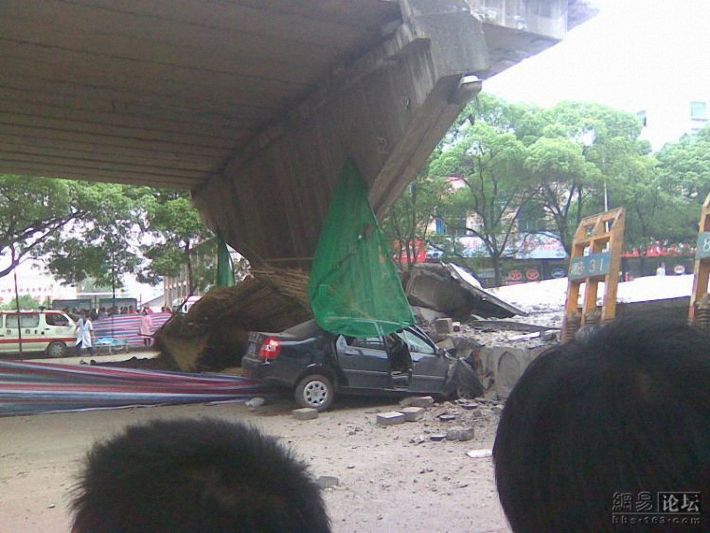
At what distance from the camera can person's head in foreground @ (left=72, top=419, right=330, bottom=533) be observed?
3.67ft

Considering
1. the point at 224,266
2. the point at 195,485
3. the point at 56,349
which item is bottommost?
the point at 56,349

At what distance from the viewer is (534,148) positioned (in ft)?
80.8

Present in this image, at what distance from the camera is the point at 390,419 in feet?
28.0

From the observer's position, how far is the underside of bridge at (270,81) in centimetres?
800

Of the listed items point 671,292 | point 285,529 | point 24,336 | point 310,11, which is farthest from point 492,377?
point 24,336

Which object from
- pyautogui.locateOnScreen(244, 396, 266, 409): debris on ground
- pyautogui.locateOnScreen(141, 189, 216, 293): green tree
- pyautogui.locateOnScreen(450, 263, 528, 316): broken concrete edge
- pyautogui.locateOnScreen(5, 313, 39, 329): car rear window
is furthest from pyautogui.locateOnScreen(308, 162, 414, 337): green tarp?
pyautogui.locateOnScreen(5, 313, 39, 329): car rear window

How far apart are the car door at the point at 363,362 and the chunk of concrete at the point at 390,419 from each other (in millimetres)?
1206

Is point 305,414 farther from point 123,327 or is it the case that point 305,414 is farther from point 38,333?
point 123,327

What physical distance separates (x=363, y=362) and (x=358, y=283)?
1.27 metres

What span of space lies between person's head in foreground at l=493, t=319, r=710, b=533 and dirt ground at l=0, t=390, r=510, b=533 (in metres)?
1.86

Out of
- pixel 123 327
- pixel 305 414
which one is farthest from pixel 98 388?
pixel 123 327

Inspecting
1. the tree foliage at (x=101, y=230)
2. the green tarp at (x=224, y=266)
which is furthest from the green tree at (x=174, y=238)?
the green tarp at (x=224, y=266)

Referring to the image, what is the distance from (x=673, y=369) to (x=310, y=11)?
26.1ft

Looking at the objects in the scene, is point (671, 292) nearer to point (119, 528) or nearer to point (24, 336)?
point (119, 528)
